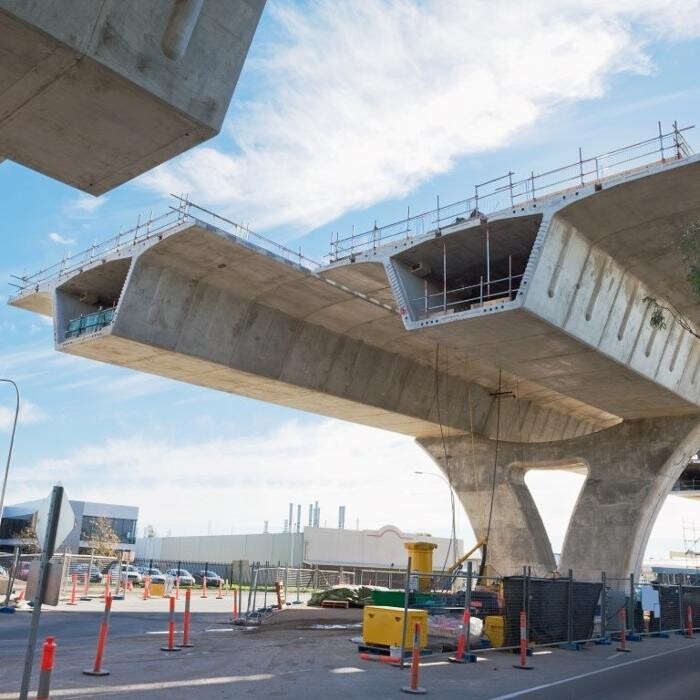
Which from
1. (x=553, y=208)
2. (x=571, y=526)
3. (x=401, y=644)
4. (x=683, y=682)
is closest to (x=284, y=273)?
(x=553, y=208)

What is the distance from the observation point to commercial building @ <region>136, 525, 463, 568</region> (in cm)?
7181

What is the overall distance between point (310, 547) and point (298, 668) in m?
59.1

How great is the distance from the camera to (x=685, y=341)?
28094 millimetres

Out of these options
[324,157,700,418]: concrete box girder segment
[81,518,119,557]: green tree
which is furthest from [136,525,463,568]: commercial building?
[324,157,700,418]: concrete box girder segment

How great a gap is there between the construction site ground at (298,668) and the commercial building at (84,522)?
69493 mm

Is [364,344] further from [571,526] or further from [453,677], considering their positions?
[453,677]

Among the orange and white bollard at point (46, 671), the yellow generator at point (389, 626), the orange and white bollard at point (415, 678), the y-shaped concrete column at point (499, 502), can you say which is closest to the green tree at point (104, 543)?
the y-shaped concrete column at point (499, 502)

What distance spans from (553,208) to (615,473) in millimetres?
18201

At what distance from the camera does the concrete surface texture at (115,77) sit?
6785mm

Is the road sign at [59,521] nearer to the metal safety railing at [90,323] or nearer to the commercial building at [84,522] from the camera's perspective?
the metal safety railing at [90,323]

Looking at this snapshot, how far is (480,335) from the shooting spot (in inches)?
895

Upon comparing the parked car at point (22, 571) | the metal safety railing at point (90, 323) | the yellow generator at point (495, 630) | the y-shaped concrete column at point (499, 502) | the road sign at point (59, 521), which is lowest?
the parked car at point (22, 571)

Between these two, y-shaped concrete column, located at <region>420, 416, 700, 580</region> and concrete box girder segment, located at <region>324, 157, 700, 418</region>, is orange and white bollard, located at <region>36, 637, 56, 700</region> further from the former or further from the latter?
y-shaped concrete column, located at <region>420, 416, 700, 580</region>

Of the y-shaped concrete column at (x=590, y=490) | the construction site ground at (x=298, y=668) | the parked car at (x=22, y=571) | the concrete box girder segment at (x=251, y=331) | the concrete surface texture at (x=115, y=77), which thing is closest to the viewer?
the concrete surface texture at (x=115, y=77)
